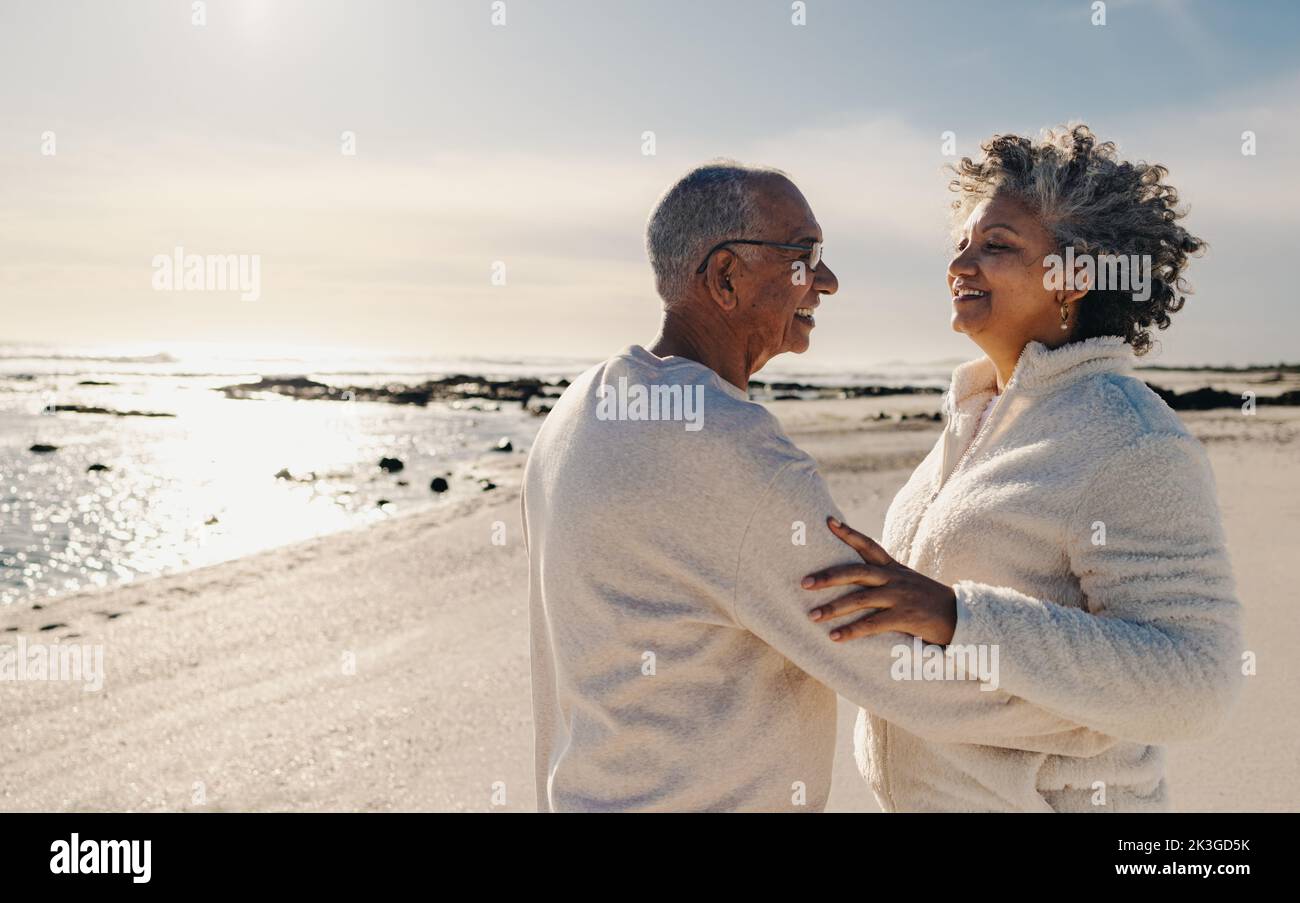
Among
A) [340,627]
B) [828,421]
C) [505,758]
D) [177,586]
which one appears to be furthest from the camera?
[828,421]

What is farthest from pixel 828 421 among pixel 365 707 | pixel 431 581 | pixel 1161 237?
pixel 1161 237

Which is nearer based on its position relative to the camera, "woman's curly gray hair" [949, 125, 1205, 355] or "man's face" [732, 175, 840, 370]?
"man's face" [732, 175, 840, 370]

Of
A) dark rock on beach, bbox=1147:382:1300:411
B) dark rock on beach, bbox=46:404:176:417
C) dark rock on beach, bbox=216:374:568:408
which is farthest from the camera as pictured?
dark rock on beach, bbox=216:374:568:408

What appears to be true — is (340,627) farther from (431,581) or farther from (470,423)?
(470,423)

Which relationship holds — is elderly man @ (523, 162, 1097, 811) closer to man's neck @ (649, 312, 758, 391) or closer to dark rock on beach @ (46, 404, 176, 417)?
man's neck @ (649, 312, 758, 391)

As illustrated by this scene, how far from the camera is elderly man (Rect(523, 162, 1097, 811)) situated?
1861mm

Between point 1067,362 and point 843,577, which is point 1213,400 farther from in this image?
point 843,577

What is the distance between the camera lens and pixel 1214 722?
2.07m

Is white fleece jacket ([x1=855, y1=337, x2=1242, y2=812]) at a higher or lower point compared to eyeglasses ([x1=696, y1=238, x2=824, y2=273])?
lower

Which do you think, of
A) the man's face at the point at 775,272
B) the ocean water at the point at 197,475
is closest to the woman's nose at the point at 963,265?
the man's face at the point at 775,272

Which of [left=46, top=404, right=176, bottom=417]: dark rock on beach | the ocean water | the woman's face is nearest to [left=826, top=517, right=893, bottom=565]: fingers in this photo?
the woman's face

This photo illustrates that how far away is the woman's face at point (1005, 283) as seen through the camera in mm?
2523
